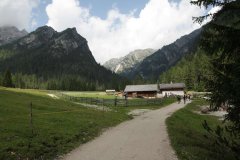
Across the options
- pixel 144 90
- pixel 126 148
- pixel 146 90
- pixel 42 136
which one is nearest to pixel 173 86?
pixel 146 90

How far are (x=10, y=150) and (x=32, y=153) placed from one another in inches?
47.6

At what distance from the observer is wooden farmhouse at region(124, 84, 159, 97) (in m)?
133

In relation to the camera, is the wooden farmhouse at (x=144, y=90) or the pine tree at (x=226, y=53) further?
the wooden farmhouse at (x=144, y=90)

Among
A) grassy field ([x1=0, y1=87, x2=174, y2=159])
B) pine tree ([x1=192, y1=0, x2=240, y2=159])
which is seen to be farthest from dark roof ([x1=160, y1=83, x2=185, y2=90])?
pine tree ([x1=192, y1=0, x2=240, y2=159])

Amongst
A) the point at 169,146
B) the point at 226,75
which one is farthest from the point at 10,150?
the point at 226,75

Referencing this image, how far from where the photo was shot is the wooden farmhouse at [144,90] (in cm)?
13326

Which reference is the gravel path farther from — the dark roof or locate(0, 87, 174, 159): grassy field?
the dark roof

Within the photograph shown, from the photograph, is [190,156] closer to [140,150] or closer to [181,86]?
[140,150]

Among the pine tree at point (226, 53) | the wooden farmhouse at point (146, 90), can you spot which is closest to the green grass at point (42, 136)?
the pine tree at point (226, 53)

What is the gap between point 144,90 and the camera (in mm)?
134250

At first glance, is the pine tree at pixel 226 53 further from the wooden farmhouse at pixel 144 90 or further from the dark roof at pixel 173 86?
the dark roof at pixel 173 86

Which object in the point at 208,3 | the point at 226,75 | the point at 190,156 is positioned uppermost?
the point at 208,3

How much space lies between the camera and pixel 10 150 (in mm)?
17125

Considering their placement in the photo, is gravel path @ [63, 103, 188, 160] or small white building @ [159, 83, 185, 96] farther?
small white building @ [159, 83, 185, 96]
